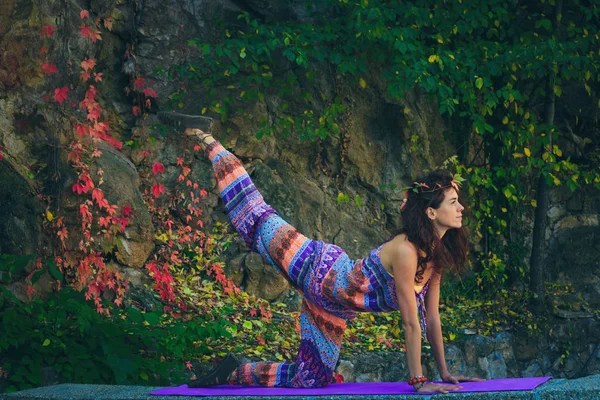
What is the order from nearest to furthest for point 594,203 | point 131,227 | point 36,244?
1. point 36,244
2. point 131,227
3. point 594,203

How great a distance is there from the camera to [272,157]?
8.01 m

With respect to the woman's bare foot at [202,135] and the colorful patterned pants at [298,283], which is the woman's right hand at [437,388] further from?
the woman's bare foot at [202,135]

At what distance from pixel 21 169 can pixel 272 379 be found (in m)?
2.87

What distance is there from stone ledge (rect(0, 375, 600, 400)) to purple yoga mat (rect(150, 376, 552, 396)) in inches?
2.0

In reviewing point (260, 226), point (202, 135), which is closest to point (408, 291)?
point (260, 226)

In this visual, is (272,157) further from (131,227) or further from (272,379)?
(272,379)

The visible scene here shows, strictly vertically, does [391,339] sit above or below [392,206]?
below

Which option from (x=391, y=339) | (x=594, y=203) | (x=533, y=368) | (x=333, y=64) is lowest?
(x=533, y=368)

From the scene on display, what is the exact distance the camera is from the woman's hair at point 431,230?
4.11 metres

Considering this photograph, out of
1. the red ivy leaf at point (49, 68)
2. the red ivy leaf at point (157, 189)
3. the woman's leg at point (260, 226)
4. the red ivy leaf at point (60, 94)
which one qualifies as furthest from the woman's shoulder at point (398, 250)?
the red ivy leaf at point (49, 68)

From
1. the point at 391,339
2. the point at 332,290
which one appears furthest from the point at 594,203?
the point at 332,290

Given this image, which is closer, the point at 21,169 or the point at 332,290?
the point at 332,290

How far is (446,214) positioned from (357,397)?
3.31 feet

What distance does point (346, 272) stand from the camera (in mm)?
4352
